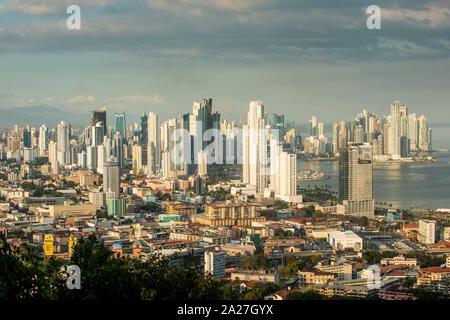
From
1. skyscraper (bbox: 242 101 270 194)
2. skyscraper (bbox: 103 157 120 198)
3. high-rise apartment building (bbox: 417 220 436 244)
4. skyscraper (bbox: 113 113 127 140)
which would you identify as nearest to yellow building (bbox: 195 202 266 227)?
skyscraper (bbox: 242 101 270 194)

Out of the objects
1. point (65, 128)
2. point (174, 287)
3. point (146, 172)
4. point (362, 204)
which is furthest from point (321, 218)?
point (174, 287)

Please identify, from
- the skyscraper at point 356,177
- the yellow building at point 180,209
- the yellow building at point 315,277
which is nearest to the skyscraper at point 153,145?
the yellow building at point 180,209

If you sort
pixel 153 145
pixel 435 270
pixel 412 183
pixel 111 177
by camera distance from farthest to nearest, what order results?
pixel 111 177 → pixel 153 145 → pixel 412 183 → pixel 435 270

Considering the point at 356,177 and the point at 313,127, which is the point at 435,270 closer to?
the point at 313,127

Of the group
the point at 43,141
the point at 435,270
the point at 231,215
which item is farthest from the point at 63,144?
the point at 435,270

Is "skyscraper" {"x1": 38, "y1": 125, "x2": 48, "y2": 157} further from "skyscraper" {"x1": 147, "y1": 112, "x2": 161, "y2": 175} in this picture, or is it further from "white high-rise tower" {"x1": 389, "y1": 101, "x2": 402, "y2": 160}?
"white high-rise tower" {"x1": 389, "y1": 101, "x2": 402, "y2": 160}
